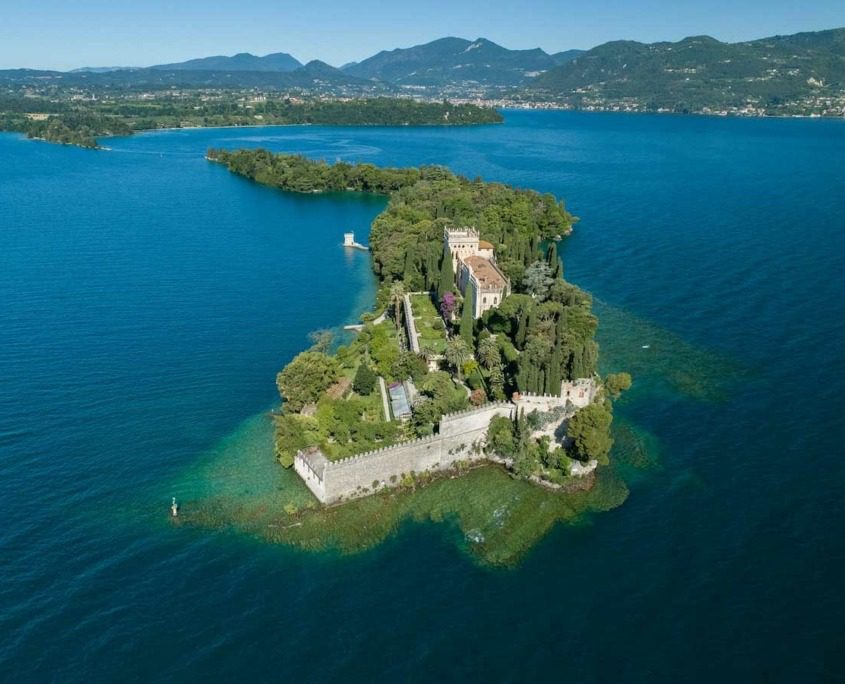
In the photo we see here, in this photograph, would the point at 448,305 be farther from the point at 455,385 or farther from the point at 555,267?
the point at 555,267

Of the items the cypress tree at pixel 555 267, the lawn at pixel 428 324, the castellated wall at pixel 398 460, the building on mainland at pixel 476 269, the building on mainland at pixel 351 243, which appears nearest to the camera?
the castellated wall at pixel 398 460

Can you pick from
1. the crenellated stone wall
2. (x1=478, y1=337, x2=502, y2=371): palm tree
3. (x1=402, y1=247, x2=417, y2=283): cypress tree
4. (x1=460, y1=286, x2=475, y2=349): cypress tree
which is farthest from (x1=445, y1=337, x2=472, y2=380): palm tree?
(x1=402, y1=247, x2=417, y2=283): cypress tree

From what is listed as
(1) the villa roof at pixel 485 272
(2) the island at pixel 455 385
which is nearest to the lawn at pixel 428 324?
(2) the island at pixel 455 385

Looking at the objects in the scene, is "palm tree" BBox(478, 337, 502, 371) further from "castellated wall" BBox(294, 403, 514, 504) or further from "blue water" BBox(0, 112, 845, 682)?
"blue water" BBox(0, 112, 845, 682)

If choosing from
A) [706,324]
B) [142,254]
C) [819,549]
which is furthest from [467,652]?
[142,254]

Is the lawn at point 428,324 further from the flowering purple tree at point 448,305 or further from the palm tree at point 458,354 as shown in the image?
the palm tree at point 458,354

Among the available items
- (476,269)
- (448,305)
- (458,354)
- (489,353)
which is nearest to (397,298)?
(448,305)
